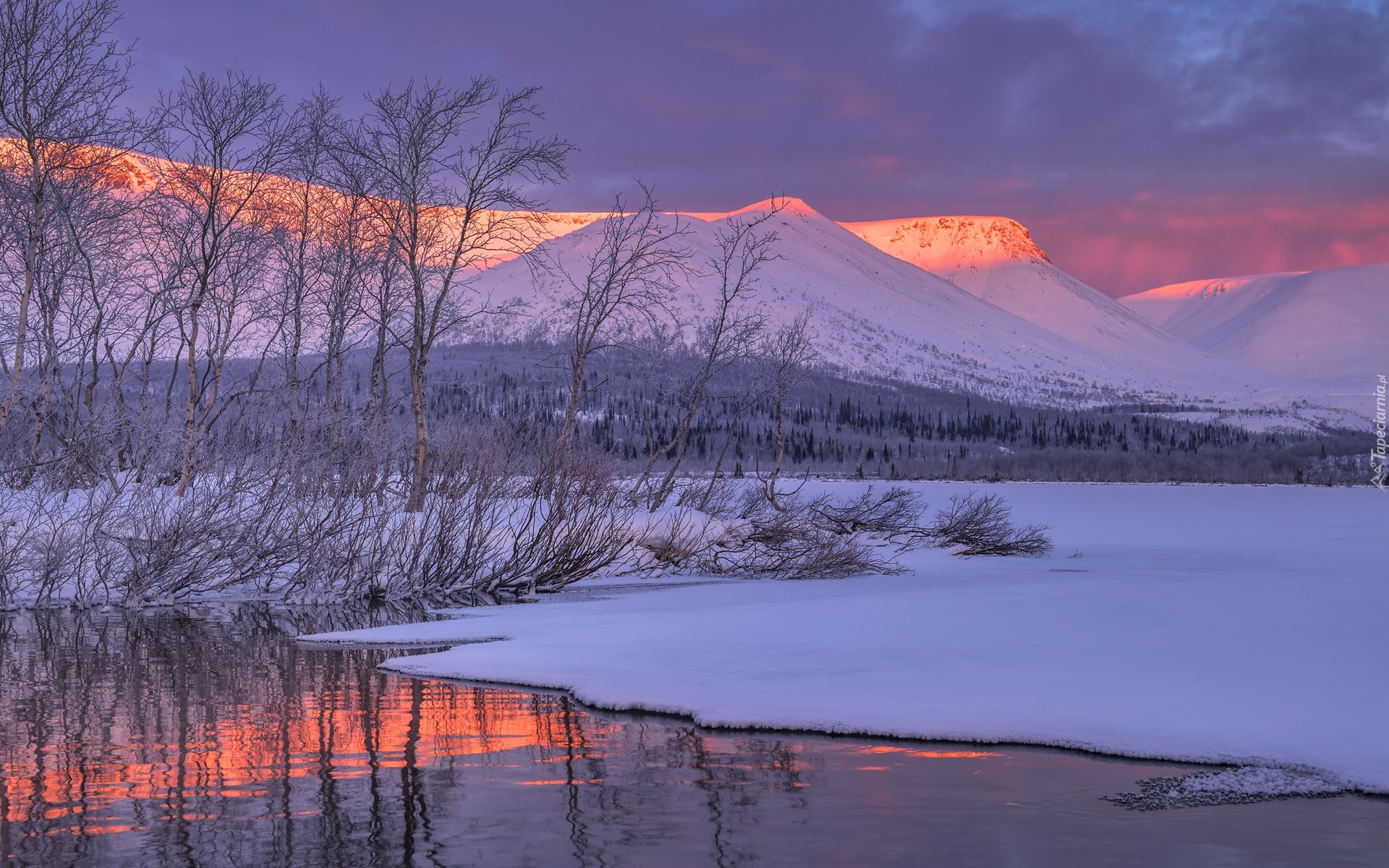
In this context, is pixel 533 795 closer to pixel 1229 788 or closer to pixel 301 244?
pixel 1229 788

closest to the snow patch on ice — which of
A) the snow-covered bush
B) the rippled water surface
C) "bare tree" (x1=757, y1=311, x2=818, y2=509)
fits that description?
the rippled water surface

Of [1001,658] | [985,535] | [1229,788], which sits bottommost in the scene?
[1229,788]

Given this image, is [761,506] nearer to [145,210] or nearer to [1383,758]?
[145,210]

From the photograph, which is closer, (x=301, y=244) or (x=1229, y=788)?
(x=1229, y=788)

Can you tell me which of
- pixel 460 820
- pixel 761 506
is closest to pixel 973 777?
pixel 460 820

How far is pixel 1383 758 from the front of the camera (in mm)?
7793

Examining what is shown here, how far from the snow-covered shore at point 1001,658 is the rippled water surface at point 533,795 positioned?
0.54 meters

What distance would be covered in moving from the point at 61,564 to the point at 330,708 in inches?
381

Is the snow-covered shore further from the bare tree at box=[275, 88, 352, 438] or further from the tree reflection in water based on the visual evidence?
the bare tree at box=[275, 88, 352, 438]

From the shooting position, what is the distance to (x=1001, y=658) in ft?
38.4

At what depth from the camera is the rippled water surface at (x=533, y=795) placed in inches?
239

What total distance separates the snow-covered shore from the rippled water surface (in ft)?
1.79

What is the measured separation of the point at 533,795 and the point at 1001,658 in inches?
237

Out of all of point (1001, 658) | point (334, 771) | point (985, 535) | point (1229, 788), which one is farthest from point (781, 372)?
point (334, 771)
